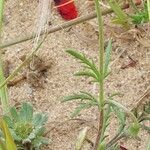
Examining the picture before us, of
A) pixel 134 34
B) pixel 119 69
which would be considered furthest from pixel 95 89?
pixel 134 34

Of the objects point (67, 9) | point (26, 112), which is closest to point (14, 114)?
point (26, 112)

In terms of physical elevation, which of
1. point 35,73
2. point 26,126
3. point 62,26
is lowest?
point 26,126

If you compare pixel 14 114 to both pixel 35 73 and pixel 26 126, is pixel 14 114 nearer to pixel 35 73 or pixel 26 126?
pixel 26 126

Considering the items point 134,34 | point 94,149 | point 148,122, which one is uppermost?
point 134,34

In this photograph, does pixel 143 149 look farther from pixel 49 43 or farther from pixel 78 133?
pixel 49 43

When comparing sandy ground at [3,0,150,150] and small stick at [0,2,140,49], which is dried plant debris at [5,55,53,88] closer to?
sandy ground at [3,0,150,150]

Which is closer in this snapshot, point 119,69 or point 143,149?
point 143,149

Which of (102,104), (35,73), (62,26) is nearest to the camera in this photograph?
(102,104)

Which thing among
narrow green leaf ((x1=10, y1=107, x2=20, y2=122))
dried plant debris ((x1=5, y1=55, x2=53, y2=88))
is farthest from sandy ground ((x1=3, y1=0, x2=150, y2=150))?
narrow green leaf ((x1=10, y1=107, x2=20, y2=122))
